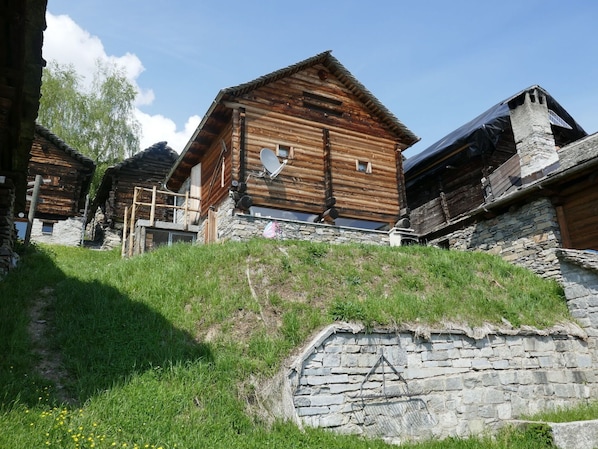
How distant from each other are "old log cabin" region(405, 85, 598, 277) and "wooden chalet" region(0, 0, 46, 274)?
41.8ft

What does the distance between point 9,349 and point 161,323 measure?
8.02ft

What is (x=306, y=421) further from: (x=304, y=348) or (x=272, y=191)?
(x=272, y=191)

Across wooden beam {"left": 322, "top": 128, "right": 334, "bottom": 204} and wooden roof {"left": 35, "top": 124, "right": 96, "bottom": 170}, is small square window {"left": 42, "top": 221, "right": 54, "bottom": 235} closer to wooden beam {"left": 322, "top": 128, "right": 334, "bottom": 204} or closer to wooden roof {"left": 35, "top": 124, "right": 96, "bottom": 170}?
wooden roof {"left": 35, "top": 124, "right": 96, "bottom": 170}

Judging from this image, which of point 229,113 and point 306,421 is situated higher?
point 229,113

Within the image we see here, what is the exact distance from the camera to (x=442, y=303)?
10.2 meters

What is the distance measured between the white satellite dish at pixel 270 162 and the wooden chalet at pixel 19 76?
681cm

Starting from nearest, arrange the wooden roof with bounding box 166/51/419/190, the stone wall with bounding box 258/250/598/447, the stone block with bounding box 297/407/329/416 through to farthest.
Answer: the stone block with bounding box 297/407/329/416
the stone wall with bounding box 258/250/598/447
the wooden roof with bounding box 166/51/419/190

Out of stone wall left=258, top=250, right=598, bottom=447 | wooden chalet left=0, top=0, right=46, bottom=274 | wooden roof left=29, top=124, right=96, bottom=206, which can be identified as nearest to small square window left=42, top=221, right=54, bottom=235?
wooden roof left=29, top=124, right=96, bottom=206

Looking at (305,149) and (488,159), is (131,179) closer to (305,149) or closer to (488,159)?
(305,149)

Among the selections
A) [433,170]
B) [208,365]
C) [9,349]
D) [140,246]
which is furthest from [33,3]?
[433,170]

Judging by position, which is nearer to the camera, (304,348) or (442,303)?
(304,348)

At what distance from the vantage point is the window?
17031mm

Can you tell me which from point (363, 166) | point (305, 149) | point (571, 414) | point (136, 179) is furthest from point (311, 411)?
point (136, 179)

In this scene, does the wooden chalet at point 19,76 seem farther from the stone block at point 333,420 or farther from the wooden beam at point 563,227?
the wooden beam at point 563,227
